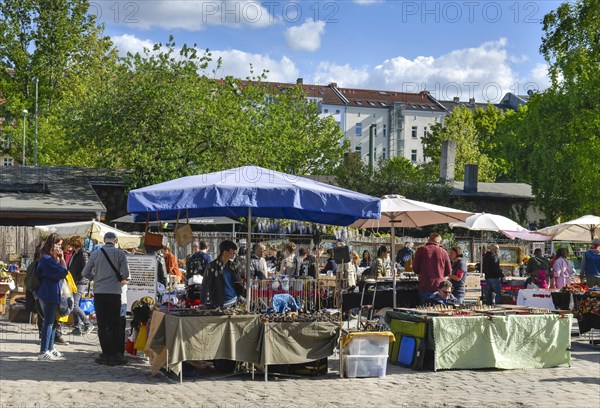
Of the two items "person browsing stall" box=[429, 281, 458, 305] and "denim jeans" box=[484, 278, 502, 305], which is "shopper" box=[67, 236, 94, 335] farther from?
"denim jeans" box=[484, 278, 502, 305]

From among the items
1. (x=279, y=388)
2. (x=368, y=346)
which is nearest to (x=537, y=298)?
(x=368, y=346)

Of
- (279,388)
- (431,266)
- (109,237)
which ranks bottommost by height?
(279,388)

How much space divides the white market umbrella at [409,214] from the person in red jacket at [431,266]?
94 centimetres

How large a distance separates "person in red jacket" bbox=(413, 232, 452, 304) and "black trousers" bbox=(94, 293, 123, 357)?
505 centimetres

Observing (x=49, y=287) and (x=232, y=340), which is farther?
(x=49, y=287)

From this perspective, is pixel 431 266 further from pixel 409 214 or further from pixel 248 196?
pixel 248 196

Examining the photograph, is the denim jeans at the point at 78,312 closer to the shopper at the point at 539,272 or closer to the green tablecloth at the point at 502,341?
the green tablecloth at the point at 502,341

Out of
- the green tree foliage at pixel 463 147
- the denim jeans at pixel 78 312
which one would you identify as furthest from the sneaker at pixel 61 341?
the green tree foliage at pixel 463 147

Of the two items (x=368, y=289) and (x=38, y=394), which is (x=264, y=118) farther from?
(x=38, y=394)

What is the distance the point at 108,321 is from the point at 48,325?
2.83ft

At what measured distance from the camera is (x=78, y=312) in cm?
1631

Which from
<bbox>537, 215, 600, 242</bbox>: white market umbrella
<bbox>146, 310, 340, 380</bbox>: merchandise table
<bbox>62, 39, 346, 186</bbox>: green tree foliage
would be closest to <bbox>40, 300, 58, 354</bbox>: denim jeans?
<bbox>146, 310, 340, 380</bbox>: merchandise table

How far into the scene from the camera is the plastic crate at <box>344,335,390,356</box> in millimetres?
12016

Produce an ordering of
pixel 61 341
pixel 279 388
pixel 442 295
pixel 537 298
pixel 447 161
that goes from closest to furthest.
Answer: pixel 279 388 → pixel 442 295 → pixel 61 341 → pixel 537 298 → pixel 447 161
